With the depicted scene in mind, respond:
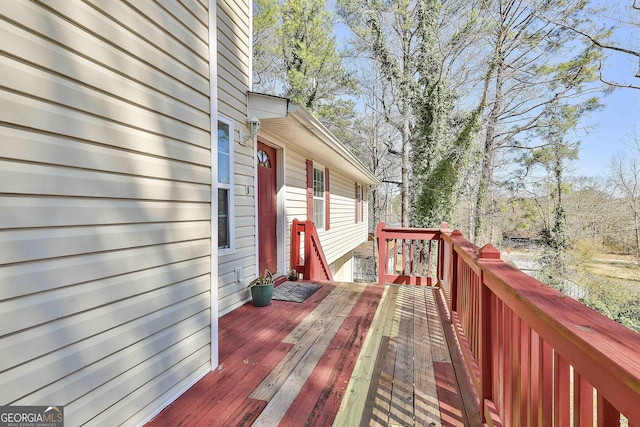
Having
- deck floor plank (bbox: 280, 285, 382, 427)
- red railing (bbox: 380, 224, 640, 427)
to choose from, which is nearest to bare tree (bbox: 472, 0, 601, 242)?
deck floor plank (bbox: 280, 285, 382, 427)

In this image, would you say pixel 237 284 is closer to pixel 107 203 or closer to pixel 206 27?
pixel 107 203

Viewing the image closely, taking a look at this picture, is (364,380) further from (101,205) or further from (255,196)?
(255,196)

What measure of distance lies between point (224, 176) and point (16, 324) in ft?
8.05

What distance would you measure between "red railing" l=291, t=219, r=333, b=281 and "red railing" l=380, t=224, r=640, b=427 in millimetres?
3027

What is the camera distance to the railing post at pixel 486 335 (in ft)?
5.67

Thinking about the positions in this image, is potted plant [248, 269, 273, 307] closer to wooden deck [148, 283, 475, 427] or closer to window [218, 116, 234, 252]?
wooden deck [148, 283, 475, 427]

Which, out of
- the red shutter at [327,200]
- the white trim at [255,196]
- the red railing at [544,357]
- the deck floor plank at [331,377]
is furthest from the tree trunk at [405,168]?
the red railing at [544,357]

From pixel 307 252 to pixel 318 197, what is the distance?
2.30 meters

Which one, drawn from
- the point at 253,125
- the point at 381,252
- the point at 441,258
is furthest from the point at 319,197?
the point at 253,125

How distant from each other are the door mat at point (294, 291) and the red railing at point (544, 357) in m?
2.24

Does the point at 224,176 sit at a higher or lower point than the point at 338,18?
lower

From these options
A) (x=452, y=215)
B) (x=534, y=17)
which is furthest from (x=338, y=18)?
(x=452, y=215)

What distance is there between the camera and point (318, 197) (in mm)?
7156

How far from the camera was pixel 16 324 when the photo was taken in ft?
3.77
